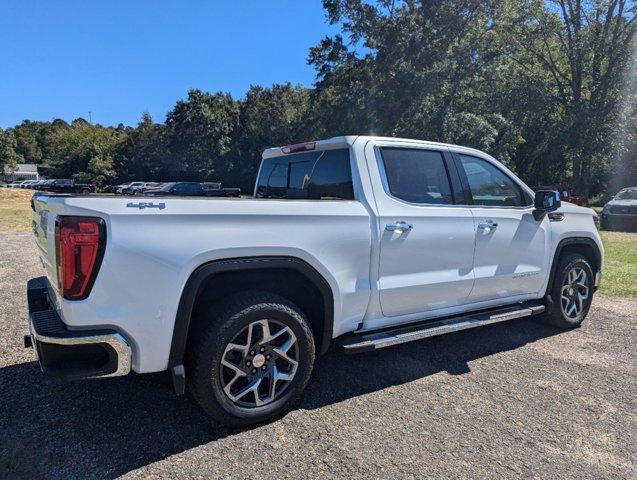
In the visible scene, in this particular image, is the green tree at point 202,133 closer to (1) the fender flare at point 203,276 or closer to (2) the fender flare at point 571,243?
(2) the fender flare at point 571,243

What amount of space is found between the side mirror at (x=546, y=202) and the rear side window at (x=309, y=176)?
7.02 ft

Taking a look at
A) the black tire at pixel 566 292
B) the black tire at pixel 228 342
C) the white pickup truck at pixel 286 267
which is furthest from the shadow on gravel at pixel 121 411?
the black tire at pixel 566 292

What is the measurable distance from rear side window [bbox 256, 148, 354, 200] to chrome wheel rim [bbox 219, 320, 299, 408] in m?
1.22

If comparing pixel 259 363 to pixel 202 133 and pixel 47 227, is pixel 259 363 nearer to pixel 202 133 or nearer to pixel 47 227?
pixel 47 227

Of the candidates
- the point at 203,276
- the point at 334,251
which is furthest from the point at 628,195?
the point at 203,276

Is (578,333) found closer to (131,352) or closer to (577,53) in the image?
(131,352)

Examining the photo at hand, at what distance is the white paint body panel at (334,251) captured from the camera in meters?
2.55

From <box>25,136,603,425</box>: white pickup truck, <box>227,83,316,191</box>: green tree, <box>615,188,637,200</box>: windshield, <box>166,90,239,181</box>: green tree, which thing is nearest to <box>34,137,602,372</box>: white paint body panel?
<box>25,136,603,425</box>: white pickup truck

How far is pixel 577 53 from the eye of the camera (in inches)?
1006

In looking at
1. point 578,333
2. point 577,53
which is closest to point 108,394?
point 578,333

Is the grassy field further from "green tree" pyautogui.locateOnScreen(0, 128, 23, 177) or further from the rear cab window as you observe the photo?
"green tree" pyautogui.locateOnScreen(0, 128, 23, 177)

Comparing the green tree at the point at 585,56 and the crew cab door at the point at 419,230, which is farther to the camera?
the green tree at the point at 585,56

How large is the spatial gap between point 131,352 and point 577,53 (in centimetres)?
2969

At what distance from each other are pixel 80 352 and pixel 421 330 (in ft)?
8.06
